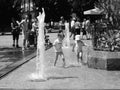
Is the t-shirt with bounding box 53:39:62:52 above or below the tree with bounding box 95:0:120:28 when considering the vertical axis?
below

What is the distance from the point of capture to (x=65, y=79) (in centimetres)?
1027

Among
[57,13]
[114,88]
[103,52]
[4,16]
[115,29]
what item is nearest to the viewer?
[114,88]

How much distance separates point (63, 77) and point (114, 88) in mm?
2092

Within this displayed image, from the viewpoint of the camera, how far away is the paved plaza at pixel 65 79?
9219mm

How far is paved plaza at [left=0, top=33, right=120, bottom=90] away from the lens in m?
9.22

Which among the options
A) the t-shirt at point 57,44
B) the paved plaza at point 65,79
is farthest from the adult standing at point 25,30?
the t-shirt at point 57,44

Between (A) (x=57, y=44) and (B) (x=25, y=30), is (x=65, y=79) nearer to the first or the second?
(A) (x=57, y=44)

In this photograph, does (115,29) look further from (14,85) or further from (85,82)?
(14,85)

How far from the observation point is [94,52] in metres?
12.8

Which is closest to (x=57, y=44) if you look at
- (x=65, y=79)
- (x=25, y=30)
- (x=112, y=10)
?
(x=112, y=10)

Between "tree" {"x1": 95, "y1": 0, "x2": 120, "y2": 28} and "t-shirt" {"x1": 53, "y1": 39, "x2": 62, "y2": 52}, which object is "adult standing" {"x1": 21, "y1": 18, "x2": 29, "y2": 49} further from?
"t-shirt" {"x1": 53, "y1": 39, "x2": 62, "y2": 52}

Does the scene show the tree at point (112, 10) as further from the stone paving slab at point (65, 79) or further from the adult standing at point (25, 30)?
the adult standing at point (25, 30)

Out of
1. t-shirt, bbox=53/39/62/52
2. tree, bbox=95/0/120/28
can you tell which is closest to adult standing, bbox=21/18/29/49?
tree, bbox=95/0/120/28

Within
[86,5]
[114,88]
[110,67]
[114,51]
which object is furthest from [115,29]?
[86,5]
